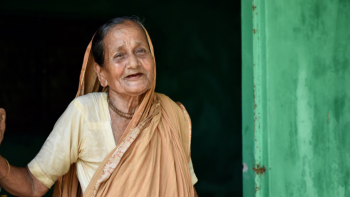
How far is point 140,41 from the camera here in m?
2.10

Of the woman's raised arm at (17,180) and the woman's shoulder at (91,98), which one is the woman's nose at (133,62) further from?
the woman's raised arm at (17,180)

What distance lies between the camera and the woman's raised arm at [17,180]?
1.79 m

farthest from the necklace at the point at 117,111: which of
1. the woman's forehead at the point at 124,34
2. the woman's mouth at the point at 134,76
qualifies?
the woman's forehead at the point at 124,34

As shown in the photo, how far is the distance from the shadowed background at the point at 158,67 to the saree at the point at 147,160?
8.55ft

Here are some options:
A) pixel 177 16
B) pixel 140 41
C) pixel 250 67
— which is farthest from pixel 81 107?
pixel 177 16

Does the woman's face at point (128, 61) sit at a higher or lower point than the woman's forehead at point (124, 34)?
lower

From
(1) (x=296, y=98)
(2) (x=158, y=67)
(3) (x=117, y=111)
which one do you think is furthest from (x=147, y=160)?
(2) (x=158, y=67)

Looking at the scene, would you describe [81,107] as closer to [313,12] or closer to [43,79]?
[313,12]

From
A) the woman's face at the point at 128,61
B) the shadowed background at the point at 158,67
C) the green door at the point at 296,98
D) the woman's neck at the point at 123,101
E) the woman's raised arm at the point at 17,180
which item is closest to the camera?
the woman's raised arm at the point at 17,180

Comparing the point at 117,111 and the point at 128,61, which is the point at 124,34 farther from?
the point at 117,111

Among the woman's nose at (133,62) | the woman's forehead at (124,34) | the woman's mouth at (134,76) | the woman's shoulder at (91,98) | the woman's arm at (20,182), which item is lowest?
the woman's arm at (20,182)

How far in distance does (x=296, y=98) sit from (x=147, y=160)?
95cm

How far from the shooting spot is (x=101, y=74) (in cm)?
219

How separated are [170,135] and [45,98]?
2989 millimetres
